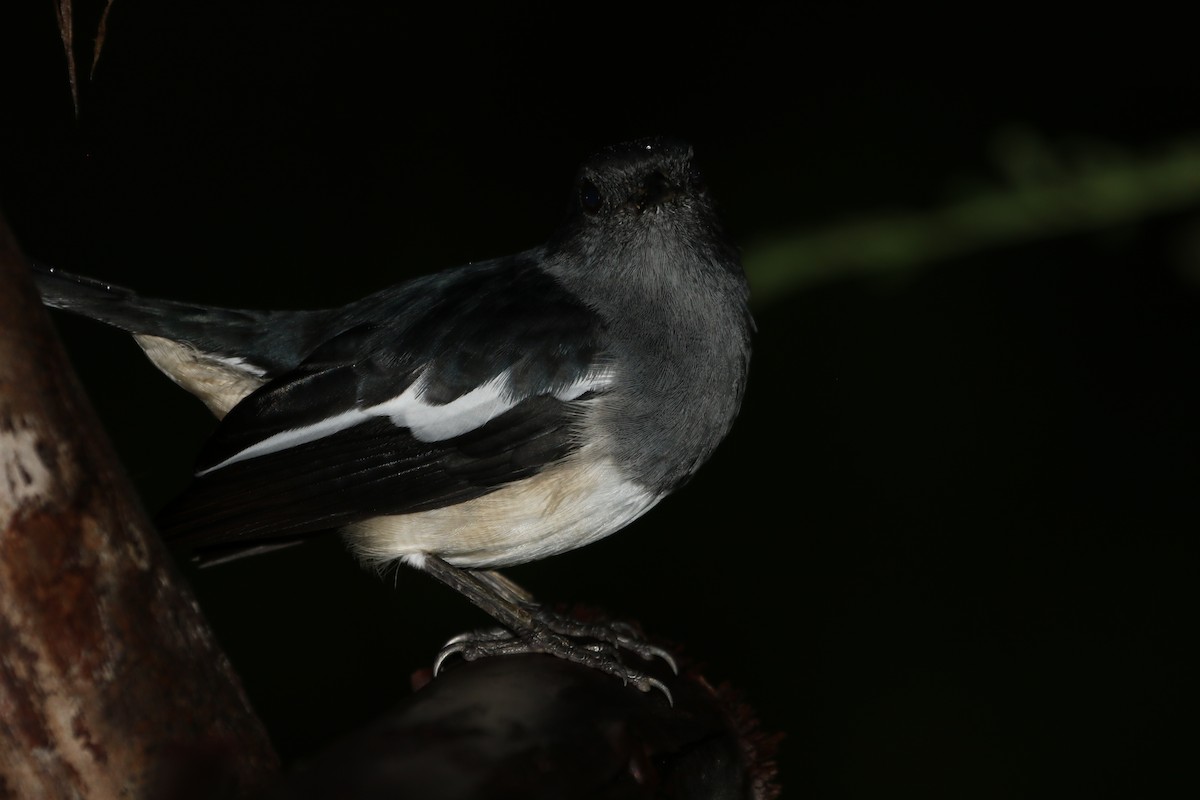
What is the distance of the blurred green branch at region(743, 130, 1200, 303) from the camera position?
92 cm

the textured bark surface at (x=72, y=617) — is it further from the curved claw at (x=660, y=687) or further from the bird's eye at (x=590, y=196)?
the bird's eye at (x=590, y=196)

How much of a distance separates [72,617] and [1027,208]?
2.76ft

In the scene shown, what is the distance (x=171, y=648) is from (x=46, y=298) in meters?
1.62

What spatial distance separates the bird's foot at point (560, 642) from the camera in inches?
86.6

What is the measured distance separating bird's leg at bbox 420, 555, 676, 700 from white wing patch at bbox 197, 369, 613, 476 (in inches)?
10.8

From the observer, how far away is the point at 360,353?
7.86 ft

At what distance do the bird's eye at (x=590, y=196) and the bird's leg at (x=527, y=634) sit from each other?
0.73m

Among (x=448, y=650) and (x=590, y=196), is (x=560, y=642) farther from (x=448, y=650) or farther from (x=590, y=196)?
(x=590, y=196)

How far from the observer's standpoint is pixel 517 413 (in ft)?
7.48

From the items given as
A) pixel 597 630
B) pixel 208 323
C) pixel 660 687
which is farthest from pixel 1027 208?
pixel 208 323

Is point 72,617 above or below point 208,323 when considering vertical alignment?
below

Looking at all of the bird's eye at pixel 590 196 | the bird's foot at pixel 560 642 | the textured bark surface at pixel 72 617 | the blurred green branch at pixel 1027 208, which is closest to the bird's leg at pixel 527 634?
the bird's foot at pixel 560 642

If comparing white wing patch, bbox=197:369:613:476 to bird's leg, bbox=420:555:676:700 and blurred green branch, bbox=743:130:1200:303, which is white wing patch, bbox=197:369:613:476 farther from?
blurred green branch, bbox=743:130:1200:303

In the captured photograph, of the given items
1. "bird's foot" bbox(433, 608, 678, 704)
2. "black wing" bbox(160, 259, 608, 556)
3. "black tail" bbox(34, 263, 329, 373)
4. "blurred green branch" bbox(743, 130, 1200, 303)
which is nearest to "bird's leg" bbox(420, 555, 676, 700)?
"bird's foot" bbox(433, 608, 678, 704)
